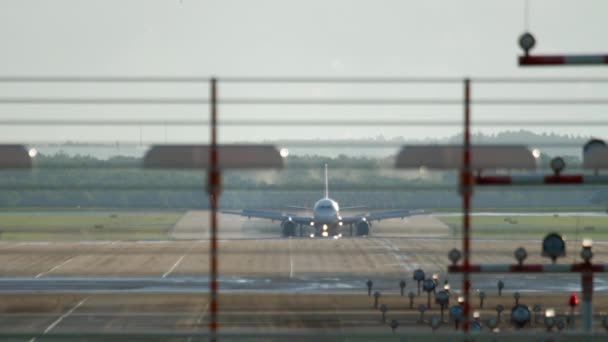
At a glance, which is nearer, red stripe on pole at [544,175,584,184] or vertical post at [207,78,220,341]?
vertical post at [207,78,220,341]

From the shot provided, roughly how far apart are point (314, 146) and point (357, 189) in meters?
0.43

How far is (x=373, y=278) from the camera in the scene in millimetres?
26656

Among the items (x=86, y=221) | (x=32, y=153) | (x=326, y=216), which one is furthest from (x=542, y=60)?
(x=326, y=216)

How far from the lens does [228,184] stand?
20.9 feet

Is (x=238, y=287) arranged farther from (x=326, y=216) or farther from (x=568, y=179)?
(x=568, y=179)

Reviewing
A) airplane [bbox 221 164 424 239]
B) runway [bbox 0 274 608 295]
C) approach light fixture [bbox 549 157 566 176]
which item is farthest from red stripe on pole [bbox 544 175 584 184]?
airplane [bbox 221 164 424 239]

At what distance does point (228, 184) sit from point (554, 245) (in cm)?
239

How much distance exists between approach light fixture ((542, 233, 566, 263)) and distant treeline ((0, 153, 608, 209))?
1.16 feet

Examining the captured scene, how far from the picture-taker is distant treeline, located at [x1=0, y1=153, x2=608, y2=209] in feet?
19.8

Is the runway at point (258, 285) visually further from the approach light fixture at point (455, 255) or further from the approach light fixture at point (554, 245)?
the approach light fixture at point (455, 255)

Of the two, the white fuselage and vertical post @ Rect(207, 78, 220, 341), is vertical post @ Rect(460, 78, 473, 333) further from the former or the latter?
the white fuselage

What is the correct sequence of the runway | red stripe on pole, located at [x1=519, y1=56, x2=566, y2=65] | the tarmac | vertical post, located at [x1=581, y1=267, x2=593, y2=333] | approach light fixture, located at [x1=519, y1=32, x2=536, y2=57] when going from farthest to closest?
the runway, the tarmac, vertical post, located at [x1=581, y1=267, x2=593, y2=333], red stripe on pole, located at [x1=519, y1=56, x2=566, y2=65], approach light fixture, located at [x1=519, y1=32, x2=536, y2=57]

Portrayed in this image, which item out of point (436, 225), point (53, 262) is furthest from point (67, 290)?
point (436, 225)

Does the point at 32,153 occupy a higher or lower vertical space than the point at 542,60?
lower
